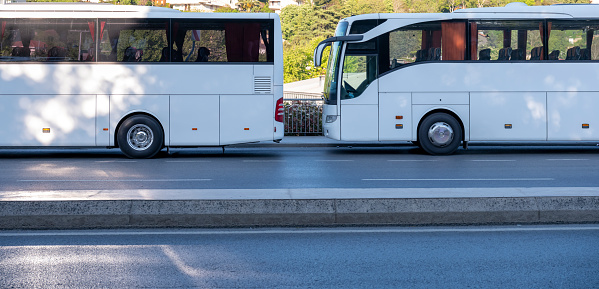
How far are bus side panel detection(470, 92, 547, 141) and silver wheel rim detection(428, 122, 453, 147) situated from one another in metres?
0.65

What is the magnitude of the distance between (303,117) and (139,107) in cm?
810

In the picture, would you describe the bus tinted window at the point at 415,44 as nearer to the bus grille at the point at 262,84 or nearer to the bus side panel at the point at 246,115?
the bus grille at the point at 262,84

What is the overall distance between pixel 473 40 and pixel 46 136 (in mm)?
10089

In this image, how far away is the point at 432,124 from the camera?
56.2 feet

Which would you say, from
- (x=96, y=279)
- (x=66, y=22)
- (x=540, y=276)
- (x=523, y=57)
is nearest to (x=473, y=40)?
(x=523, y=57)

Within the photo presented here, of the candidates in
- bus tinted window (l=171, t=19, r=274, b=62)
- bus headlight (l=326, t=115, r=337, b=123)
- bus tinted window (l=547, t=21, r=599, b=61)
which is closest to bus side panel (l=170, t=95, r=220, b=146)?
bus tinted window (l=171, t=19, r=274, b=62)

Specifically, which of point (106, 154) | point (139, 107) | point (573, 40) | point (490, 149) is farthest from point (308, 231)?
point (490, 149)

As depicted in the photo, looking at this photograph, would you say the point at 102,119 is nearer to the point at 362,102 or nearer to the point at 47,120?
the point at 47,120

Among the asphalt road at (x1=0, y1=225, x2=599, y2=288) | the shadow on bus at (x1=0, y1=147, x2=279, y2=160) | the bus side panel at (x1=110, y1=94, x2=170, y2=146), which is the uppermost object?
the bus side panel at (x1=110, y1=94, x2=170, y2=146)

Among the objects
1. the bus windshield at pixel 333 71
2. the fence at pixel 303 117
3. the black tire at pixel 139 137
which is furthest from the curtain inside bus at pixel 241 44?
the fence at pixel 303 117

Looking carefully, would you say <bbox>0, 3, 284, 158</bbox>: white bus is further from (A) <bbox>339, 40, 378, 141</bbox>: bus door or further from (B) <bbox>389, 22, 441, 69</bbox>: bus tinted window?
(B) <bbox>389, 22, 441, 69</bbox>: bus tinted window

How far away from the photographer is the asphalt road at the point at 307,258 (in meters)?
5.56

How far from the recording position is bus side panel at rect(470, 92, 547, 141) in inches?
682

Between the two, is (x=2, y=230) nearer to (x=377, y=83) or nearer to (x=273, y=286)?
(x=273, y=286)
